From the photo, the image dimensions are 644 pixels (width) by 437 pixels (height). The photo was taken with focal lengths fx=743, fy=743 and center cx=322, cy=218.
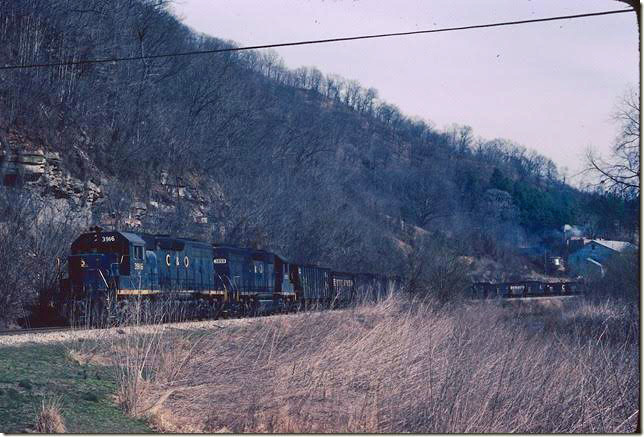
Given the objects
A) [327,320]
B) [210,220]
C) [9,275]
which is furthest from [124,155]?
[327,320]

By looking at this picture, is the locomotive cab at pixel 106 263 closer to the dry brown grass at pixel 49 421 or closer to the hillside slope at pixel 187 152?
the hillside slope at pixel 187 152

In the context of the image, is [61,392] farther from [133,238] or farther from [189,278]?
[189,278]

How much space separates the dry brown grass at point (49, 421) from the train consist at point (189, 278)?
30.4 feet

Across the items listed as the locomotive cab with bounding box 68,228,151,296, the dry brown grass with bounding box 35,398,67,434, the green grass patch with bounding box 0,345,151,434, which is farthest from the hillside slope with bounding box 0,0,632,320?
the dry brown grass with bounding box 35,398,67,434

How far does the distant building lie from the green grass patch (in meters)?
→ 19.7

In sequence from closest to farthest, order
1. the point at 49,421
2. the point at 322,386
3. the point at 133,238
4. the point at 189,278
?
the point at 49,421, the point at 322,386, the point at 133,238, the point at 189,278

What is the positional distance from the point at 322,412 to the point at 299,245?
1460 inches

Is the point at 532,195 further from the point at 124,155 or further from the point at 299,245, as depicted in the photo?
the point at 124,155

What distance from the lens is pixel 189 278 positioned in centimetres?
2584

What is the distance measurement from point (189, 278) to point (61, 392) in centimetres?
1484

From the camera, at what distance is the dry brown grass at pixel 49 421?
9.05 m

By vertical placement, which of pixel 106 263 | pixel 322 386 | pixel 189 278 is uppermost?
pixel 106 263

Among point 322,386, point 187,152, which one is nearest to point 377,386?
point 322,386

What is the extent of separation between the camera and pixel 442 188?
321 ft
